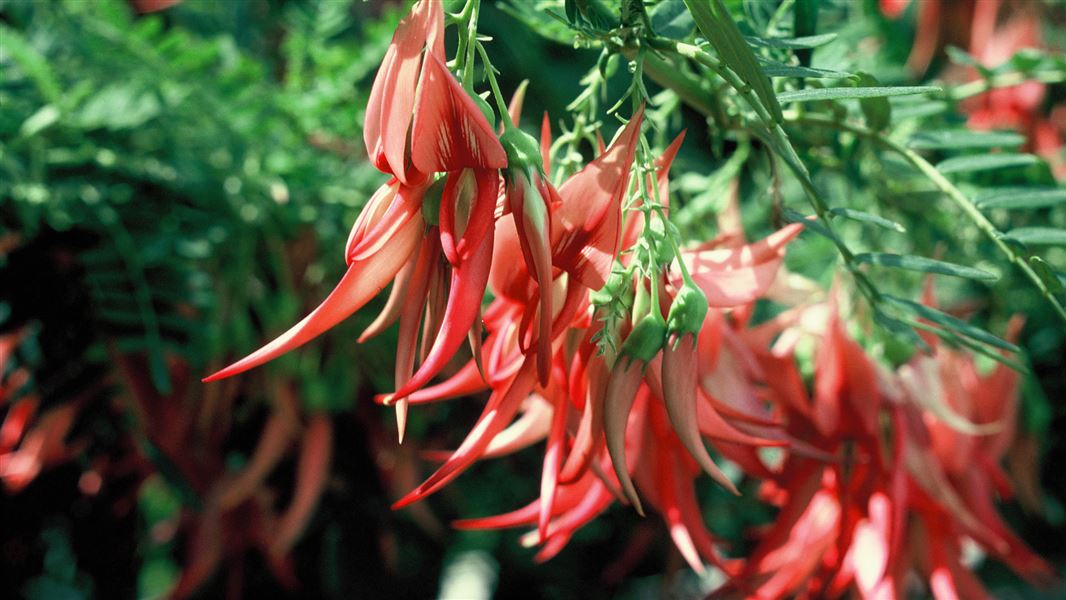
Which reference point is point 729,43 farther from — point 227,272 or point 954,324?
point 227,272

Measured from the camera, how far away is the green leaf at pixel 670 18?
1.15 ft

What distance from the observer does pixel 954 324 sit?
40 cm

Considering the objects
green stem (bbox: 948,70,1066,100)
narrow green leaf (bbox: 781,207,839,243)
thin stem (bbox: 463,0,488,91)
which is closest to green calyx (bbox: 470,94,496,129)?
thin stem (bbox: 463,0,488,91)

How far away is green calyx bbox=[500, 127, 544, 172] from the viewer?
29 cm

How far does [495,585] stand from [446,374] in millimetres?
436

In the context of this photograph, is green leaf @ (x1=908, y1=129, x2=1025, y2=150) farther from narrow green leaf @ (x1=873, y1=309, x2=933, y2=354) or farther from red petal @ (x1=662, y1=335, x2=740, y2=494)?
red petal @ (x1=662, y1=335, x2=740, y2=494)

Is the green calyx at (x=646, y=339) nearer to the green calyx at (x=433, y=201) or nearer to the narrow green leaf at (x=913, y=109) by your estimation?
the green calyx at (x=433, y=201)

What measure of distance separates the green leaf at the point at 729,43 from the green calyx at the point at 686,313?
6 centimetres

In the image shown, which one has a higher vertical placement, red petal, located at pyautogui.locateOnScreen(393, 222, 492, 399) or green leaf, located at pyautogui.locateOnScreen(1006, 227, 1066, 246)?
red petal, located at pyautogui.locateOnScreen(393, 222, 492, 399)

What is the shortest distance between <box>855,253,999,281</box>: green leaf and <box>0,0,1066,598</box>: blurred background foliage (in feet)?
0.41

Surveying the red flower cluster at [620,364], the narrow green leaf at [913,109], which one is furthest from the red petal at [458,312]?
the narrow green leaf at [913,109]

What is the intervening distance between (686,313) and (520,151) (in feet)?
0.25

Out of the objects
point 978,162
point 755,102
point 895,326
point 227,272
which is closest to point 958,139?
point 978,162

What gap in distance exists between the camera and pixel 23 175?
0.63 m
